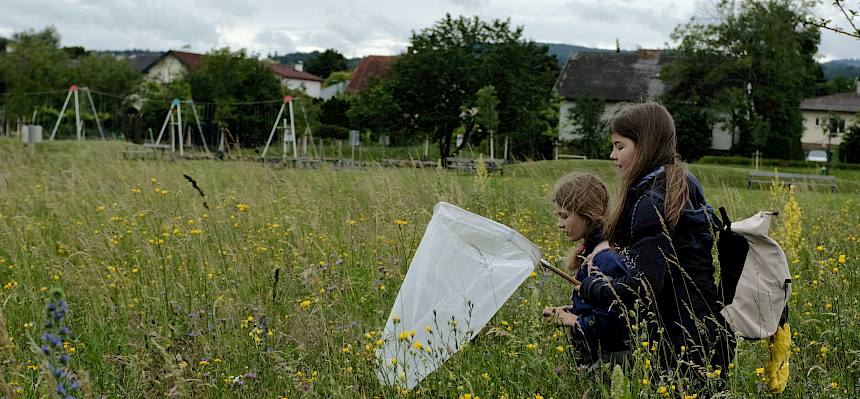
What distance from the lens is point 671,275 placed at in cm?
312

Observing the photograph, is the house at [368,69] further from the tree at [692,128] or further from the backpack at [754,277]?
the backpack at [754,277]

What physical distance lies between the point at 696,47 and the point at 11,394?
162 feet

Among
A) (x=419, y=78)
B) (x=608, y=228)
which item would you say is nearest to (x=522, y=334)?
(x=608, y=228)

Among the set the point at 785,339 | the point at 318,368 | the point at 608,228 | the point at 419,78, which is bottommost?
the point at 318,368

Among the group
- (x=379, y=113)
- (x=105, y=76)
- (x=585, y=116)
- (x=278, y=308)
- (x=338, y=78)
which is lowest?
(x=278, y=308)

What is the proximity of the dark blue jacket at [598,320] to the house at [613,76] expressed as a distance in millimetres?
51318

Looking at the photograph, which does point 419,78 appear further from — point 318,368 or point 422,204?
point 318,368

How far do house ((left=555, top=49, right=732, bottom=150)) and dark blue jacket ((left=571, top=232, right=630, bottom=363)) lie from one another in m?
51.3

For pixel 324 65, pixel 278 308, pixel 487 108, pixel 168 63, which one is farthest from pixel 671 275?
pixel 324 65

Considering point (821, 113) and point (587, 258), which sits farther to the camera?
point (821, 113)

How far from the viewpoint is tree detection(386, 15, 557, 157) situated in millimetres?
37688

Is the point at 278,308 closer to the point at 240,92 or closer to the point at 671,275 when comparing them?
the point at 671,275

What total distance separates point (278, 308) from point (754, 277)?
252cm

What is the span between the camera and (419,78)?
125 feet
